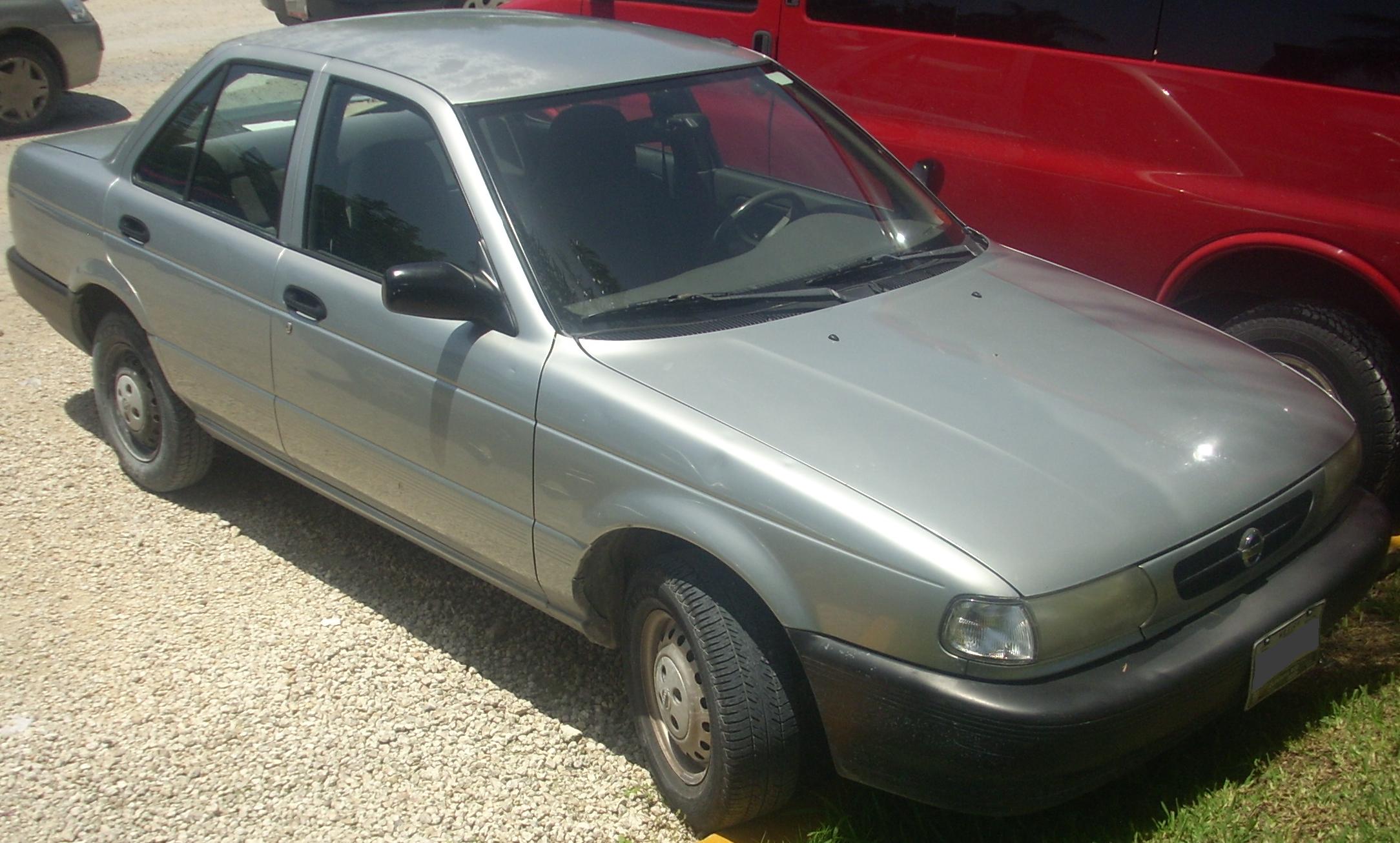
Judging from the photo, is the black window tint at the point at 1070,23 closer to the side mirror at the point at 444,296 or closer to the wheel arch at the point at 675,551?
the side mirror at the point at 444,296

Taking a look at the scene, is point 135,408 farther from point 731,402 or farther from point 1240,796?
point 1240,796

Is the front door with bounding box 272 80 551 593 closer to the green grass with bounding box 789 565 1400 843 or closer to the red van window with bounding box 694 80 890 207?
the red van window with bounding box 694 80 890 207

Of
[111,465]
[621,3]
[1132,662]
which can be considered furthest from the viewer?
[621,3]

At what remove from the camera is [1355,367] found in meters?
4.41

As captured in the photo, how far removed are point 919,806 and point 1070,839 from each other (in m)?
0.36

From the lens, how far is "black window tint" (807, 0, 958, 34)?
17.1 ft

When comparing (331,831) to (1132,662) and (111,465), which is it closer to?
(1132,662)

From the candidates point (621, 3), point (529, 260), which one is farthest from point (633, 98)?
point (621, 3)

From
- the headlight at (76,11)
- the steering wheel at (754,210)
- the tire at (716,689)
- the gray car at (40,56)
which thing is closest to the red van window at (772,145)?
the steering wheel at (754,210)

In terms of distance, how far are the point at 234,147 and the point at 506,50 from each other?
3.42 feet

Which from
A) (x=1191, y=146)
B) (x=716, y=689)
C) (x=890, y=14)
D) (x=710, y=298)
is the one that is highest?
(x=890, y=14)

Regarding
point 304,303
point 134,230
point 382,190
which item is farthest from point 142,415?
point 382,190

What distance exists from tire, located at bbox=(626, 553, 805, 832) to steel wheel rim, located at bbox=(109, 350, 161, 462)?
259 cm

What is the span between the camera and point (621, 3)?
6516mm
